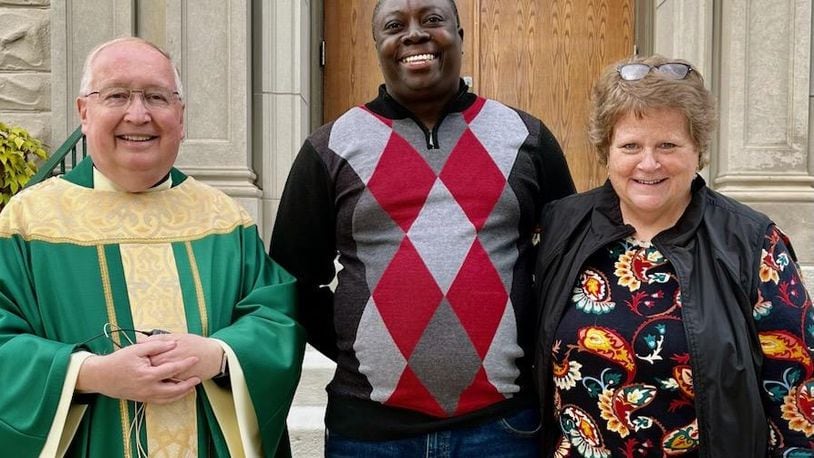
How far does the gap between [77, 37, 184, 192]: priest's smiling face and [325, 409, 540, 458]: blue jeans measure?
3.01ft

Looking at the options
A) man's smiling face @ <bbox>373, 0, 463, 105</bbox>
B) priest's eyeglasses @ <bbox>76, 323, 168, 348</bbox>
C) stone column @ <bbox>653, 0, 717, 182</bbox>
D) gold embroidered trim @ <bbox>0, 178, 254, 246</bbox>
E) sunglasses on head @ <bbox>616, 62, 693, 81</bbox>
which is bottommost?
priest's eyeglasses @ <bbox>76, 323, 168, 348</bbox>

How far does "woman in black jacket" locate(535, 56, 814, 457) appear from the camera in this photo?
1859 millimetres

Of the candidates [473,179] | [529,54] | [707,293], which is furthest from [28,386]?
[529,54]

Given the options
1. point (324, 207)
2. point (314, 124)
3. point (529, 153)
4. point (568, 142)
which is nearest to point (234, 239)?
point (324, 207)

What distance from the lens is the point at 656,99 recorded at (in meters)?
1.99

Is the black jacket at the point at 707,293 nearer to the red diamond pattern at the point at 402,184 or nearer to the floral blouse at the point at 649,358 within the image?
the floral blouse at the point at 649,358

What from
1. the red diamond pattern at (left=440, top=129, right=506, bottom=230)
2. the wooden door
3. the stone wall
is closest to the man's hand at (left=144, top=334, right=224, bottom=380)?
the red diamond pattern at (left=440, top=129, right=506, bottom=230)

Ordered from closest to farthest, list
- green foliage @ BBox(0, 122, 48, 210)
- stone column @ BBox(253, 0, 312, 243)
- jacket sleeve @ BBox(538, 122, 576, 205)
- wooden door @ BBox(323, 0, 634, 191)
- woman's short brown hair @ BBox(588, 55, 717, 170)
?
woman's short brown hair @ BBox(588, 55, 717, 170)
jacket sleeve @ BBox(538, 122, 576, 205)
green foliage @ BBox(0, 122, 48, 210)
stone column @ BBox(253, 0, 312, 243)
wooden door @ BBox(323, 0, 634, 191)

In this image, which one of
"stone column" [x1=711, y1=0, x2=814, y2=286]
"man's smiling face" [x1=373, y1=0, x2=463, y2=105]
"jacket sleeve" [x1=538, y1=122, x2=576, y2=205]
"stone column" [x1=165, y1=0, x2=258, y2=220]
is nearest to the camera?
"man's smiling face" [x1=373, y1=0, x2=463, y2=105]

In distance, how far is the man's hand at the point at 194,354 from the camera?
1.91 meters

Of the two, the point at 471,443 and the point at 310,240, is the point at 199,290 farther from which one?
the point at 471,443

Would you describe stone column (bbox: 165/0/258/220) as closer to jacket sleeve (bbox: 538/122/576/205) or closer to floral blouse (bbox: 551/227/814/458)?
jacket sleeve (bbox: 538/122/576/205)

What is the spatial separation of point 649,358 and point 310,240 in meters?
A: 0.99

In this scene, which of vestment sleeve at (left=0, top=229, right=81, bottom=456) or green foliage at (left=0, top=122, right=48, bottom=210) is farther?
green foliage at (left=0, top=122, right=48, bottom=210)
